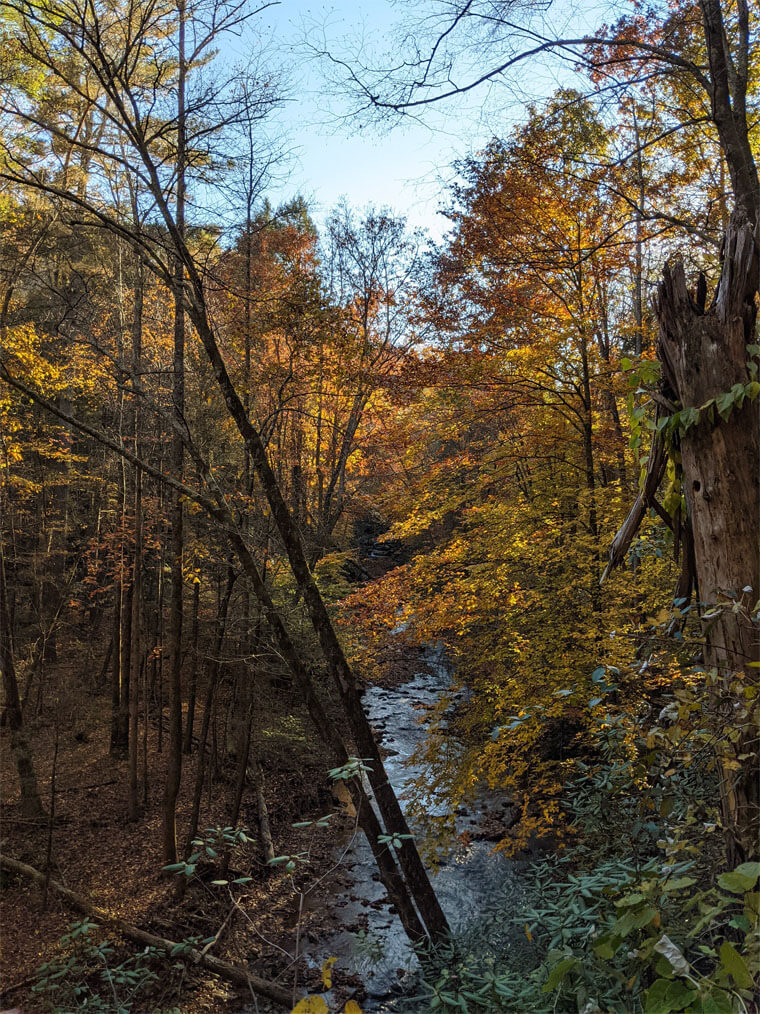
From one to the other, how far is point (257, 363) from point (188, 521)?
3421 millimetres

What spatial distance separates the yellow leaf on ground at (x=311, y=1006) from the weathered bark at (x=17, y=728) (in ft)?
28.1

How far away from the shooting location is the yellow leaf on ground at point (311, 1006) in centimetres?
136

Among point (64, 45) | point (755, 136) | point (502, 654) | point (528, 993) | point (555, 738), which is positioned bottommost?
point (555, 738)

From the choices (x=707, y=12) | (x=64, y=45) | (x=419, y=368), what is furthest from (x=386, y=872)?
(x=64, y=45)

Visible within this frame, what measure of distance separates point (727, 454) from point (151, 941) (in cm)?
747

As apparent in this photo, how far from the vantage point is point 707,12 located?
3.59m

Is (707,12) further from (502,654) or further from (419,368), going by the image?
(502,654)

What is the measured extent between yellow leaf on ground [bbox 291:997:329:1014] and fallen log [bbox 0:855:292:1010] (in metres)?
4.35

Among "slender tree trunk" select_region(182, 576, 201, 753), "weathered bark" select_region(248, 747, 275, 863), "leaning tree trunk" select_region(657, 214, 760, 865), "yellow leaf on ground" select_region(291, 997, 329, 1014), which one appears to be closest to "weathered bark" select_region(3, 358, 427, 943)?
"weathered bark" select_region(248, 747, 275, 863)

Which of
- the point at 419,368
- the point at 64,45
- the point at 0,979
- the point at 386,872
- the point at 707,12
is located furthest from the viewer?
the point at 419,368

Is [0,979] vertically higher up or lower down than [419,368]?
lower down

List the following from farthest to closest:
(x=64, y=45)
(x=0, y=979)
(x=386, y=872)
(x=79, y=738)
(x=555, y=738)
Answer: (x=79, y=738) → (x=555, y=738) → (x=64, y=45) → (x=0, y=979) → (x=386, y=872)

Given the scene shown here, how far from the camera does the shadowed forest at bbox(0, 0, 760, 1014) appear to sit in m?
2.36

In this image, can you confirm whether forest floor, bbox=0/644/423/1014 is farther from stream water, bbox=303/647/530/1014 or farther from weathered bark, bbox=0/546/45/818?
weathered bark, bbox=0/546/45/818
